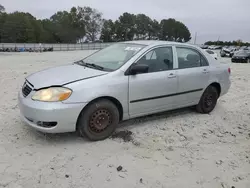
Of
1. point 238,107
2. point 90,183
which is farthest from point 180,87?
point 90,183

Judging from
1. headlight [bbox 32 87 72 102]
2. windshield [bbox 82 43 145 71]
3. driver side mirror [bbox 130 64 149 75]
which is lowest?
headlight [bbox 32 87 72 102]

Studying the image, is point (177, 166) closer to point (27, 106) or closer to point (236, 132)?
point (236, 132)

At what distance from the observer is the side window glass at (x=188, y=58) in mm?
5164

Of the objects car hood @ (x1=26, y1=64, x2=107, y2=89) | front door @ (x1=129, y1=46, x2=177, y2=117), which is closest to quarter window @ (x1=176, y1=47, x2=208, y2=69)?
front door @ (x1=129, y1=46, x2=177, y2=117)

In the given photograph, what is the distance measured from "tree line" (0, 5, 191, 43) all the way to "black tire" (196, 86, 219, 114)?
248ft

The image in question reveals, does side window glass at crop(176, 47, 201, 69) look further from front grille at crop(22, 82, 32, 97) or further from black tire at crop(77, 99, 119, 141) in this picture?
front grille at crop(22, 82, 32, 97)

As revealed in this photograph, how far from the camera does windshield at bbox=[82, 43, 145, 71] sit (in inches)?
179

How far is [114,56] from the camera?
16.0 ft

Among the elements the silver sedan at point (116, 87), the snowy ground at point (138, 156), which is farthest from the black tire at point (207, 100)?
the snowy ground at point (138, 156)

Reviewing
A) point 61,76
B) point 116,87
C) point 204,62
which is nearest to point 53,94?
point 61,76

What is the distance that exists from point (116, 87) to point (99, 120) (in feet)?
1.86

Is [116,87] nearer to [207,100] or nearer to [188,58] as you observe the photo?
[188,58]

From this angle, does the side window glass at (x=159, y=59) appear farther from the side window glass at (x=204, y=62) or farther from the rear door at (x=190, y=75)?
the side window glass at (x=204, y=62)

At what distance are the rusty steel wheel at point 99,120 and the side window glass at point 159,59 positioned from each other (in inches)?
41.1
